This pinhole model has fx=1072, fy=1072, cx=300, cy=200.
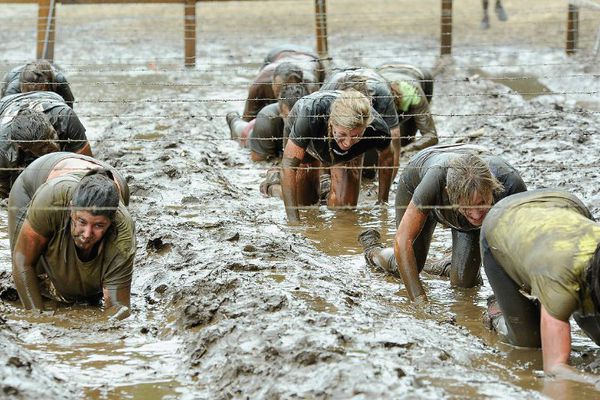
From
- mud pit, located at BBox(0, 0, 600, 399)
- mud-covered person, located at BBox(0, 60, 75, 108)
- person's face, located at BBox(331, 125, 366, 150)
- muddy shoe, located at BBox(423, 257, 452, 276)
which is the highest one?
mud-covered person, located at BBox(0, 60, 75, 108)

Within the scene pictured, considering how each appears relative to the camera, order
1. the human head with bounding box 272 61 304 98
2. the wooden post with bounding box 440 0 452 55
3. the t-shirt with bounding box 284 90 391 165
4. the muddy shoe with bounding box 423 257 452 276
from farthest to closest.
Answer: the wooden post with bounding box 440 0 452 55 → the human head with bounding box 272 61 304 98 → the t-shirt with bounding box 284 90 391 165 → the muddy shoe with bounding box 423 257 452 276

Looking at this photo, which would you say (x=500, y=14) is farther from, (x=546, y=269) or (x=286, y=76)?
(x=546, y=269)

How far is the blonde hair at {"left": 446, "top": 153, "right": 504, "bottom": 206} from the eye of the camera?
218 inches

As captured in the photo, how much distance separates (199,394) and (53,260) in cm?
151

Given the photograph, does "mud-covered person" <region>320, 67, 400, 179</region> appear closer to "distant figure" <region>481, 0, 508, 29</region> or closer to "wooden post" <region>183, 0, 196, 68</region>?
"wooden post" <region>183, 0, 196, 68</region>

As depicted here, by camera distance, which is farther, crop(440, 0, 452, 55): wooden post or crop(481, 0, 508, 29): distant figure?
crop(481, 0, 508, 29): distant figure

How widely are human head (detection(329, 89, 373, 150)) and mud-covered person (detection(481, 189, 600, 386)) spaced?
2.07 meters

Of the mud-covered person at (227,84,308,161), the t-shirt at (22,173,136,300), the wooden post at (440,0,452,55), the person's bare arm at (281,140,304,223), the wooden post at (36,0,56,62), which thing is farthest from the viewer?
the wooden post at (440,0,452,55)

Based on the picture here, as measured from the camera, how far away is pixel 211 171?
9.89 metres

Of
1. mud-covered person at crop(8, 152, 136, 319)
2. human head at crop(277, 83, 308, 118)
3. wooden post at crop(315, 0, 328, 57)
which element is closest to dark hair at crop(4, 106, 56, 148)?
mud-covered person at crop(8, 152, 136, 319)

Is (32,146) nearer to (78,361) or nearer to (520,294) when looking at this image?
(78,361)

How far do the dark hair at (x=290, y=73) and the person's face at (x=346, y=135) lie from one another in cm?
279

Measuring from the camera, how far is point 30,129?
718 cm

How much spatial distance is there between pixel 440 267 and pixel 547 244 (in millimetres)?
2218
